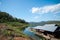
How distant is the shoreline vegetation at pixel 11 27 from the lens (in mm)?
2805

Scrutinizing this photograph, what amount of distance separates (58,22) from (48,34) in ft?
1.49

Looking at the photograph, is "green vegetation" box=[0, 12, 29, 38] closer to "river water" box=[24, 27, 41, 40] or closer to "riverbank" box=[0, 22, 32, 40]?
"riverbank" box=[0, 22, 32, 40]

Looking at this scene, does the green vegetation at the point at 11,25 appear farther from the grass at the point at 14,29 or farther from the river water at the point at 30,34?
the river water at the point at 30,34

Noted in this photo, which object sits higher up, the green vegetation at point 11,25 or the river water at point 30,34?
the green vegetation at point 11,25

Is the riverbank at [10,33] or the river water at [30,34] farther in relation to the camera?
the river water at [30,34]

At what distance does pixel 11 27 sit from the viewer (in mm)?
2955

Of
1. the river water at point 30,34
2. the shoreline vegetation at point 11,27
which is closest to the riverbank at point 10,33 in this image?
the shoreline vegetation at point 11,27

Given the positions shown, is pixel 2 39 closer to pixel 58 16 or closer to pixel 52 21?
pixel 52 21

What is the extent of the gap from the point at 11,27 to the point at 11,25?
0.24 feet

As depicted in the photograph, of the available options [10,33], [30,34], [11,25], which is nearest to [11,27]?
[11,25]

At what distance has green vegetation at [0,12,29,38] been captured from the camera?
284 centimetres

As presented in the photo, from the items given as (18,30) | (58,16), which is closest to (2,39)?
(18,30)

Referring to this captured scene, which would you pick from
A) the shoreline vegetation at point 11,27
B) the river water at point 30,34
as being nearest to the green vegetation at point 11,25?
the shoreline vegetation at point 11,27

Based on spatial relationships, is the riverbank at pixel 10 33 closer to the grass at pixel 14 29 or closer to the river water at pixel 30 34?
the grass at pixel 14 29
